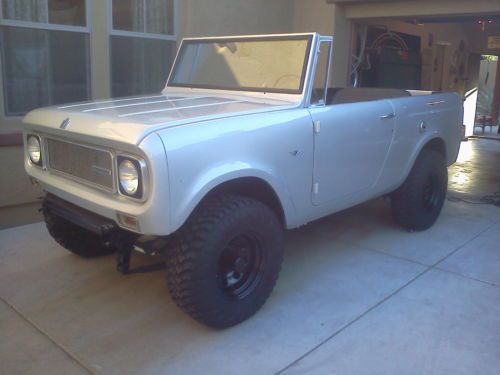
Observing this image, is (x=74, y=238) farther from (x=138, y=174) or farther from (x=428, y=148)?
(x=428, y=148)

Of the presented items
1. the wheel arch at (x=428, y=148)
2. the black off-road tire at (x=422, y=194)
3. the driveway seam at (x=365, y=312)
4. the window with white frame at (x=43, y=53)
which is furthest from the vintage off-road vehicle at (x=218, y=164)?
the window with white frame at (x=43, y=53)

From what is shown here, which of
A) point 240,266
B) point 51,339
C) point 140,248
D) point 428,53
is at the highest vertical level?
point 428,53

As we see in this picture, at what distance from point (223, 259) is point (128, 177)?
0.76m

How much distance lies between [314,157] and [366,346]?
1169 mm

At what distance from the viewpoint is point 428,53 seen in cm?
1022

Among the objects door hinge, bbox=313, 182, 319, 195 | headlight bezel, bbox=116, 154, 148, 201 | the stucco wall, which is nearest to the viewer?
headlight bezel, bbox=116, 154, 148, 201

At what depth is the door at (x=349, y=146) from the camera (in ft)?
10.8

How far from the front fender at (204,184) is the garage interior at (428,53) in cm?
481

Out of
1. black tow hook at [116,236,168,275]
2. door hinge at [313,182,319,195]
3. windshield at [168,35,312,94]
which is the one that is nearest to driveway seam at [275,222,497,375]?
door hinge at [313,182,319,195]

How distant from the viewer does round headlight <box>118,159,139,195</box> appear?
246 cm

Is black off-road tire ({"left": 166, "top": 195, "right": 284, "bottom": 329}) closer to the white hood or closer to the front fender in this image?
the front fender

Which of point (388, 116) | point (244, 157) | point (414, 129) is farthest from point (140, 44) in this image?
point (244, 157)

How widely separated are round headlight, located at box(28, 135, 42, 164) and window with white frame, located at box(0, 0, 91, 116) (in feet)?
5.32

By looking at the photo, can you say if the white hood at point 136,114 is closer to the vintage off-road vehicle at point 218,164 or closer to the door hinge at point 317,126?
the vintage off-road vehicle at point 218,164
